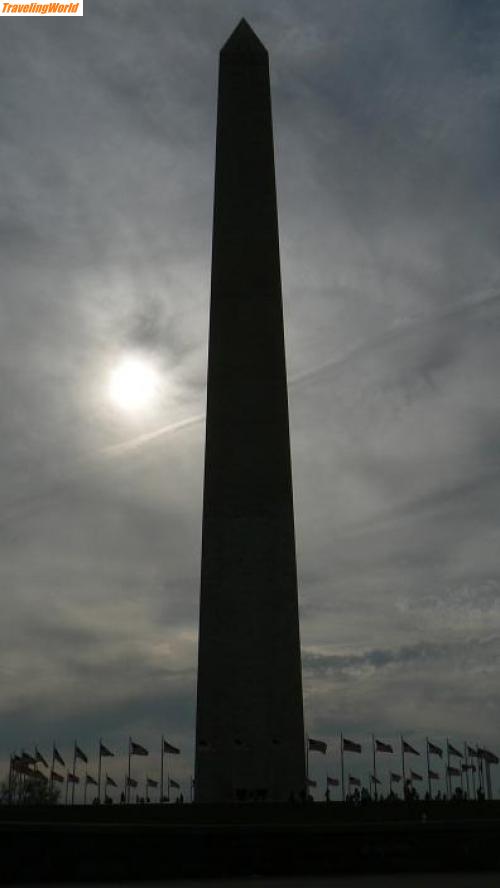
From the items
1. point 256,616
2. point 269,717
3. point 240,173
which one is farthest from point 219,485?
point 240,173

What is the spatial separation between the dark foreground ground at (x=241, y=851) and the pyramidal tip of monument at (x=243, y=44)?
31.2 metres

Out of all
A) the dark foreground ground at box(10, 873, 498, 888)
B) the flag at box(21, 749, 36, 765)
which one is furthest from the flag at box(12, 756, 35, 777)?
the dark foreground ground at box(10, 873, 498, 888)

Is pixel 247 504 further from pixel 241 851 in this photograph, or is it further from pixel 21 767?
pixel 241 851

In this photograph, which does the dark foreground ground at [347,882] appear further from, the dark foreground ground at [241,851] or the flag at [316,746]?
the flag at [316,746]

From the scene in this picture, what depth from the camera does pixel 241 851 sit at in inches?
555

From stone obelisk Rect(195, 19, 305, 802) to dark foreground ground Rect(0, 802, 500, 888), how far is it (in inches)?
731


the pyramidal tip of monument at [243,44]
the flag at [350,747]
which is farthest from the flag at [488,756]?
the pyramidal tip of monument at [243,44]

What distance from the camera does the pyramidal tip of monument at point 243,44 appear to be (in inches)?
1548

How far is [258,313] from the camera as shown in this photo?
36.2 metres

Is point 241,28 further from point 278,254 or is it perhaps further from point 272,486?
point 272,486

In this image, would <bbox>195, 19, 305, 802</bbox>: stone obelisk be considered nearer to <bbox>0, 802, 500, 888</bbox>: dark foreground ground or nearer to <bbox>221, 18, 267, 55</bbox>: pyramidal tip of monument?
<bbox>221, 18, 267, 55</bbox>: pyramidal tip of monument

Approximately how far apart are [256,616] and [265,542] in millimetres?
2323

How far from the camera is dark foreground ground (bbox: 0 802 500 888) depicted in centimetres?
1366

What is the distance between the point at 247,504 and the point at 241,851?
68.3 feet
